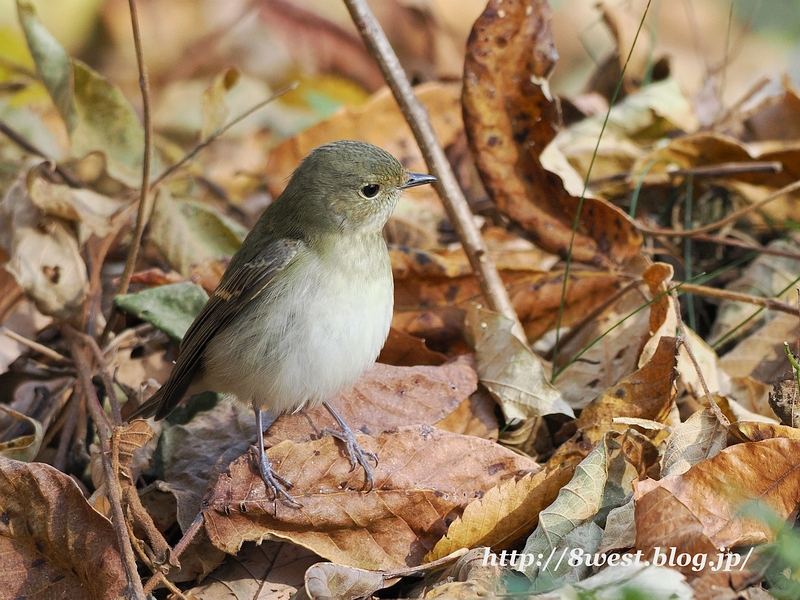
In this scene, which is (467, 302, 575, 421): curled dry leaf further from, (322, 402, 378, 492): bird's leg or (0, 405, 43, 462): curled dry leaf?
(0, 405, 43, 462): curled dry leaf

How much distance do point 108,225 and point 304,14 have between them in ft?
15.2

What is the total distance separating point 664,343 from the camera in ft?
12.0

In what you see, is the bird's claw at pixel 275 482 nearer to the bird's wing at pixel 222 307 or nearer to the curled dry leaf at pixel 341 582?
the curled dry leaf at pixel 341 582

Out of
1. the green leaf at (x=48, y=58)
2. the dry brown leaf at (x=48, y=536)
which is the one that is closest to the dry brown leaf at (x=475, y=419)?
the dry brown leaf at (x=48, y=536)

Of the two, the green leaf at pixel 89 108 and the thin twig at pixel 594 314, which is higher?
the green leaf at pixel 89 108

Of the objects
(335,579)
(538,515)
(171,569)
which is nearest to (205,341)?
(171,569)

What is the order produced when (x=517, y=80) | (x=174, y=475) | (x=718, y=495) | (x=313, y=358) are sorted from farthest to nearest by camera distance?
(x=517, y=80) → (x=174, y=475) → (x=313, y=358) → (x=718, y=495)

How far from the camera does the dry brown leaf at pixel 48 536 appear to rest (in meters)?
3.26

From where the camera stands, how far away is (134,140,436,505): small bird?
3574mm

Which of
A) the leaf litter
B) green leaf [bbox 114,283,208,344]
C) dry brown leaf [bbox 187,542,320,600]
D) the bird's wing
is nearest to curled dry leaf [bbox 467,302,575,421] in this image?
the leaf litter

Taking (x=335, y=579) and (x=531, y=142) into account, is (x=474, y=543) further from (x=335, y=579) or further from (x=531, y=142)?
(x=531, y=142)

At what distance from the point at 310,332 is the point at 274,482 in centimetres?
62

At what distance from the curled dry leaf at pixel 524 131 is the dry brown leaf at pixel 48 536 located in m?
2.62

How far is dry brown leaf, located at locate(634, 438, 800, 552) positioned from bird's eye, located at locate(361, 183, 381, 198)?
5.65 ft
